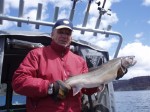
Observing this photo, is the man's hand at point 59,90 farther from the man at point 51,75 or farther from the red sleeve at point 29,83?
the red sleeve at point 29,83

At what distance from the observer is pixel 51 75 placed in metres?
6.94

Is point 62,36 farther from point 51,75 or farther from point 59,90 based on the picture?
point 59,90

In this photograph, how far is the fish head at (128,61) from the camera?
768 centimetres

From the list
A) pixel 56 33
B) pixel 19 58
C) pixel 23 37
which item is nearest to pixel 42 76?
pixel 56 33

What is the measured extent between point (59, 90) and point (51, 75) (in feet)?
1.34

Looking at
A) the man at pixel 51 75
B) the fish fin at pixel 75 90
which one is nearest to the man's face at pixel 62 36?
the man at pixel 51 75

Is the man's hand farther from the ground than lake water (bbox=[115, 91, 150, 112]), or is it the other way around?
the man's hand

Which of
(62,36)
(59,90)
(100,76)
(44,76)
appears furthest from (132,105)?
(59,90)

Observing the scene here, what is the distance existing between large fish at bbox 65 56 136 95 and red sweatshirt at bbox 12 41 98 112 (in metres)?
0.18

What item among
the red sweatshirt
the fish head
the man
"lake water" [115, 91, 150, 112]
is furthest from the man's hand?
"lake water" [115, 91, 150, 112]

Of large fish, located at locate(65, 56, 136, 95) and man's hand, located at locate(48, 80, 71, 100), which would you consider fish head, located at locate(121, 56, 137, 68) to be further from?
man's hand, located at locate(48, 80, 71, 100)

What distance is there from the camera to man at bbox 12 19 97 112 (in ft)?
21.7

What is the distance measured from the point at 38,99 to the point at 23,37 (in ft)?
6.43

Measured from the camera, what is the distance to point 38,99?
6.82m
